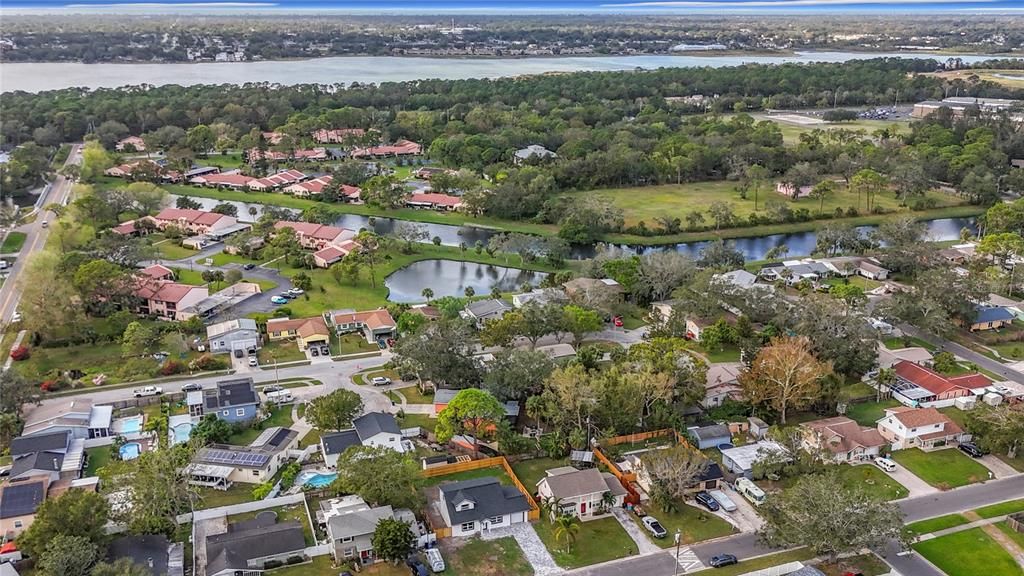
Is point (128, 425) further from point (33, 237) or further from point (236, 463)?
point (33, 237)

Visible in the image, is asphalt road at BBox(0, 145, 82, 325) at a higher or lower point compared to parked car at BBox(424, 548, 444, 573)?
higher

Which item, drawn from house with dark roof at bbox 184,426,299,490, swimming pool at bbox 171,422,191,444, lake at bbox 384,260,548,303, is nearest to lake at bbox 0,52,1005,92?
lake at bbox 384,260,548,303

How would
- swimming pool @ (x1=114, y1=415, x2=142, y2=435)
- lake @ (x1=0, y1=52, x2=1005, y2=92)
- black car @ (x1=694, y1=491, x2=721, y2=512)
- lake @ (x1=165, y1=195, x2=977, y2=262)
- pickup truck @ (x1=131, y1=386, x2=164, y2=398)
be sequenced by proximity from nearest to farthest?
black car @ (x1=694, y1=491, x2=721, y2=512) < swimming pool @ (x1=114, y1=415, x2=142, y2=435) < pickup truck @ (x1=131, y1=386, x2=164, y2=398) < lake @ (x1=165, y1=195, x2=977, y2=262) < lake @ (x1=0, y1=52, x2=1005, y2=92)

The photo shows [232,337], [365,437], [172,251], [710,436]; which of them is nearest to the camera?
[365,437]

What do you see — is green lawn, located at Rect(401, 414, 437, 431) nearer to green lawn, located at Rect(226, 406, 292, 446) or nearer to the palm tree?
green lawn, located at Rect(226, 406, 292, 446)

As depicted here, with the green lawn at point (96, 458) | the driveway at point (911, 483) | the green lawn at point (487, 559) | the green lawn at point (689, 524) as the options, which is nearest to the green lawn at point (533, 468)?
the green lawn at point (487, 559)

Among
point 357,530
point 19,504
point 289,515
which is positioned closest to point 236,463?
point 289,515

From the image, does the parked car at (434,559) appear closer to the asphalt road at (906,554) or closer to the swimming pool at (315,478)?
the asphalt road at (906,554)
